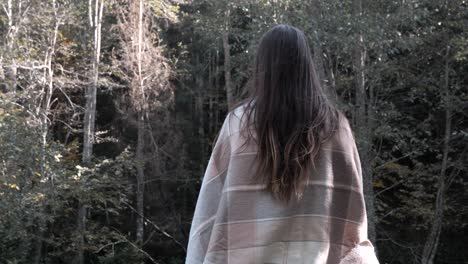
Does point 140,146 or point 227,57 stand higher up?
point 227,57

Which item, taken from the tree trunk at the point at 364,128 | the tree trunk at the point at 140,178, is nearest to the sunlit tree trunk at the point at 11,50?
the tree trunk at the point at 140,178

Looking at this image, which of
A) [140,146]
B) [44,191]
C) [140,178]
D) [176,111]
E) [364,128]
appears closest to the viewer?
→ [364,128]

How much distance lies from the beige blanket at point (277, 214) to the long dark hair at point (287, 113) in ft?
0.11

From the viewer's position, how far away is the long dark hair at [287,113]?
1.40 metres

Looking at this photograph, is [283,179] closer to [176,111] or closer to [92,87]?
[92,87]

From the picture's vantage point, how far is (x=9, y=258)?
8609 mm

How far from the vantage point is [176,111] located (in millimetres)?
15156

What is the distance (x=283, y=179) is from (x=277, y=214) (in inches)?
3.7

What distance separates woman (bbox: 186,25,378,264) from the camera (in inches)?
54.9

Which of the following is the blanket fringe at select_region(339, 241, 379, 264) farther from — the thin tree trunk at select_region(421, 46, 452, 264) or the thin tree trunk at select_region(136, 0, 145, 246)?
the thin tree trunk at select_region(136, 0, 145, 246)

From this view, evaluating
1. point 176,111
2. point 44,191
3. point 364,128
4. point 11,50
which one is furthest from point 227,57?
point 44,191

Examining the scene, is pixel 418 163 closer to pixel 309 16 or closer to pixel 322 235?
pixel 309 16

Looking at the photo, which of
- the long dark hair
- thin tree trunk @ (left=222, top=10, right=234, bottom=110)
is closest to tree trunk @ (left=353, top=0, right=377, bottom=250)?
thin tree trunk @ (left=222, top=10, right=234, bottom=110)

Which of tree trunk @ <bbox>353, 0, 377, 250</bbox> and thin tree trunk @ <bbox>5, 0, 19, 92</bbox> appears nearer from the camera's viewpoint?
tree trunk @ <bbox>353, 0, 377, 250</bbox>
